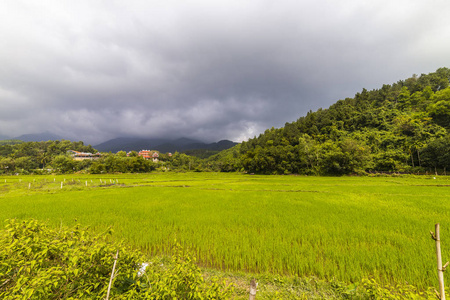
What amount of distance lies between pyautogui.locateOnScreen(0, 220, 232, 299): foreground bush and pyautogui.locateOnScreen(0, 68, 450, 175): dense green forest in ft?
127

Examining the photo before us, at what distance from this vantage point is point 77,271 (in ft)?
5.57

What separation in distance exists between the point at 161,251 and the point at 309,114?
5749cm

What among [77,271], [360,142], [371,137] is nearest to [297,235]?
[77,271]

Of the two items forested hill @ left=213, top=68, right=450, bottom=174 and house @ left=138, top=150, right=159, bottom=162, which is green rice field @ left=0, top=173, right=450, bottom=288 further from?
house @ left=138, top=150, right=159, bottom=162

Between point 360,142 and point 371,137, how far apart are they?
4.18 metres

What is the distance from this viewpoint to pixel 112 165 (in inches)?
2018

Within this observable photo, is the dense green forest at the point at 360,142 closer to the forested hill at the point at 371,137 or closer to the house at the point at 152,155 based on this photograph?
the forested hill at the point at 371,137

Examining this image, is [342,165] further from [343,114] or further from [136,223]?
[136,223]

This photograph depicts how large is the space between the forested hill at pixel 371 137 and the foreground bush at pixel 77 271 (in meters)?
38.7

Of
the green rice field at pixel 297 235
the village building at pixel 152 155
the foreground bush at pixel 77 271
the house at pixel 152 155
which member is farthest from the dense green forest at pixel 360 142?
the foreground bush at pixel 77 271

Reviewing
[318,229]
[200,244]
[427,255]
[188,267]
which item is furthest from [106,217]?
[427,255]

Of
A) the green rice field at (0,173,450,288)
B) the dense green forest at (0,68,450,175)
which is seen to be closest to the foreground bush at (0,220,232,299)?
the green rice field at (0,173,450,288)

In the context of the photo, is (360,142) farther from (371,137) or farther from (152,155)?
(152,155)

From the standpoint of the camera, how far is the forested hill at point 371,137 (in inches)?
1248
